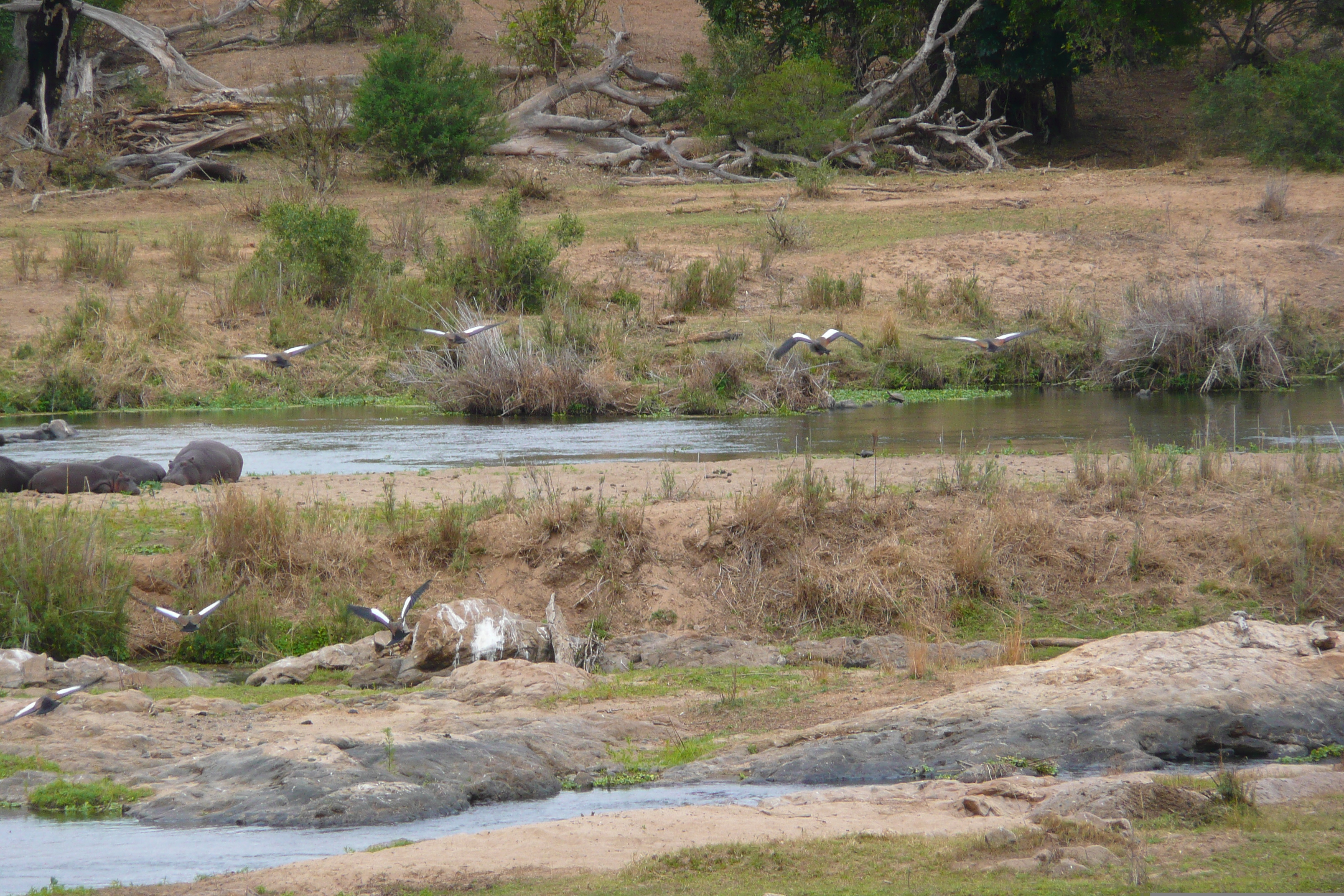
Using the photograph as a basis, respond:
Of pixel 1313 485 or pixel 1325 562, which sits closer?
pixel 1325 562

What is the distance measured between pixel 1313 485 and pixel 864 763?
5847 mm

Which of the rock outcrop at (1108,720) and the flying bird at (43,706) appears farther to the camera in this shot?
the flying bird at (43,706)

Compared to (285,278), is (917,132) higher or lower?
higher

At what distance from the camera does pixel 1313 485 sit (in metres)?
10.5

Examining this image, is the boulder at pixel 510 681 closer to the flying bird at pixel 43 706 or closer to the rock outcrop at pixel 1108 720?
the rock outcrop at pixel 1108 720

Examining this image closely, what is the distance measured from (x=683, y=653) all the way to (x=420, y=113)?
21801 mm

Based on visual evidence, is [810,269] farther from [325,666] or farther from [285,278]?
[325,666]

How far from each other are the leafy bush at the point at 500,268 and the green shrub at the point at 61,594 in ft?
40.4

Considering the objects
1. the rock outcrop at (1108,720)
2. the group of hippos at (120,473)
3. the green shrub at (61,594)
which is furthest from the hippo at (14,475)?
the rock outcrop at (1108,720)

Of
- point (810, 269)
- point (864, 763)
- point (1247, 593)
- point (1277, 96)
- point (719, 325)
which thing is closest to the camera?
point (864, 763)

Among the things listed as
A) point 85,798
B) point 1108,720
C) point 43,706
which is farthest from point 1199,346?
point 85,798

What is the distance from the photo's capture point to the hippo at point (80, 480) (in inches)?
448

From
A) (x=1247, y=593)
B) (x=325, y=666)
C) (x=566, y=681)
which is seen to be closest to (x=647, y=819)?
(x=566, y=681)

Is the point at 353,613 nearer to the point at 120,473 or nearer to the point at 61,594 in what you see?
the point at 61,594
